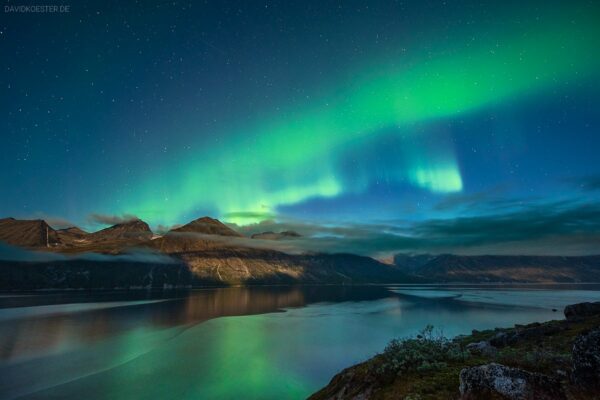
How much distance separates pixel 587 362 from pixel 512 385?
108 inches

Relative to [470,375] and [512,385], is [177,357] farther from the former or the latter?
[512,385]

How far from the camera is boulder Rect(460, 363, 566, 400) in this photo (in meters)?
10.5

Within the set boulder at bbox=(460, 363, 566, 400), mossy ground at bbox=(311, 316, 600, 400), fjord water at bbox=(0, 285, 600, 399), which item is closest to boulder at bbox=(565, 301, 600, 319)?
fjord water at bbox=(0, 285, 600, 399)

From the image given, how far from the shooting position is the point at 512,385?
10.7 metres

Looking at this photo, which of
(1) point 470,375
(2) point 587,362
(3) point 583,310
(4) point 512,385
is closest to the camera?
(4) point 512,385

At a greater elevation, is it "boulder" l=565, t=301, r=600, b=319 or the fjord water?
"boulder" l=565, t=301, r=600, b=319

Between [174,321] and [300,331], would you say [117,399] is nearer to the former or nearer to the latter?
[300,331]

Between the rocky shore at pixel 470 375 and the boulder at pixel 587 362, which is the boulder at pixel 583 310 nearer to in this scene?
the rocky shore at pixel 470 375

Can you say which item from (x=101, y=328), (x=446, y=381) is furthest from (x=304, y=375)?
(x=101, y=328)

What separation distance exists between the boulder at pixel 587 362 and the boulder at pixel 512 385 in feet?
3.12

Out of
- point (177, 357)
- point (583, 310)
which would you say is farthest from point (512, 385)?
point (177, 357)

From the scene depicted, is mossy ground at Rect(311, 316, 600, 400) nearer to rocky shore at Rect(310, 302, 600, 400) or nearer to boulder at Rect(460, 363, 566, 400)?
rocky shore at Rect(310, 302, 600, 400)

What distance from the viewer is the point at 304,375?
48469 mm

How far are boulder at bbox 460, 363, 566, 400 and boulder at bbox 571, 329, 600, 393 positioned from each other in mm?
952
